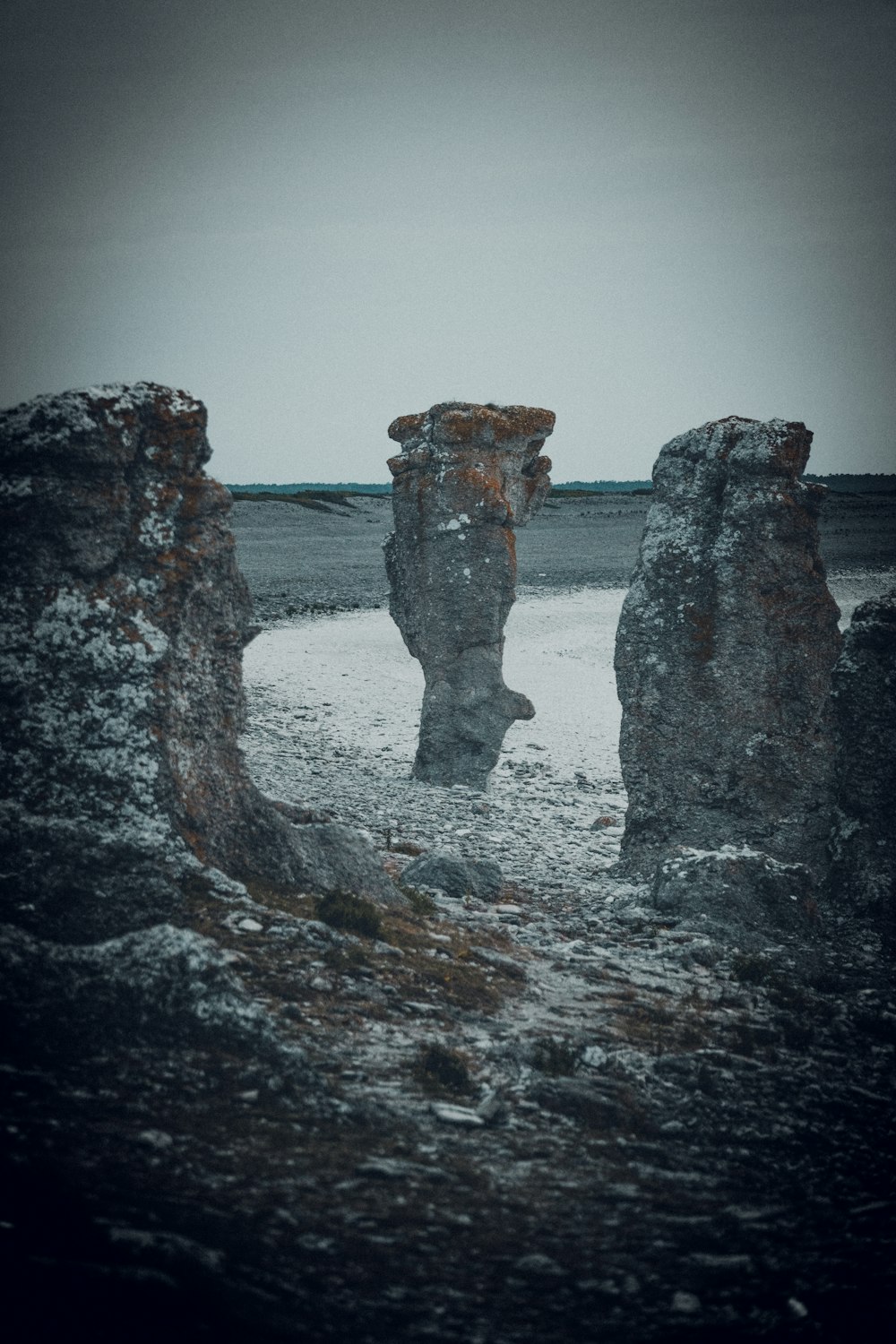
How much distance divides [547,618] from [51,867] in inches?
1136

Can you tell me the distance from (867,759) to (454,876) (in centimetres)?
500

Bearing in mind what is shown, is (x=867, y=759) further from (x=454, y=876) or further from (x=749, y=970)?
(x=454, y=876)

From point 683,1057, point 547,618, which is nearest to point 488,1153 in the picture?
point 683,1057

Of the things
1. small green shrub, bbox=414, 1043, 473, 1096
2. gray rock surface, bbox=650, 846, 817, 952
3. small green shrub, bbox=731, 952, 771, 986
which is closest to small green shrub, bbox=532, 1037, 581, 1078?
small green shrub, bbox=414, 1043, 473, 1096

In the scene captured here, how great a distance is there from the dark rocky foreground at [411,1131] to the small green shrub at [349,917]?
29 millimetres

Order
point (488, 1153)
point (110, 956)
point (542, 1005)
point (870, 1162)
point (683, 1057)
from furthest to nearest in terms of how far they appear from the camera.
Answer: point (542, 1005) → point (683, 1057) → point (110, 956) → point (870, 1162) → point (488, 1153)

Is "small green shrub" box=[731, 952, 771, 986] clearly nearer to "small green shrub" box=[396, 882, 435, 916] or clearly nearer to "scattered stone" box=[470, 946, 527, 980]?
"scattered stone" box=[470, 946, 527, 980]

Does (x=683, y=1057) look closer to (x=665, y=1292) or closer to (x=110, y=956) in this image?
(x=665, y=1292)

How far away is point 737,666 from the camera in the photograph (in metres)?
12.0

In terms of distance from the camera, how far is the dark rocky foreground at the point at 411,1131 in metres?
4.16

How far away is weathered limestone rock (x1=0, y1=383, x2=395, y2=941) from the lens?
23.6 ft

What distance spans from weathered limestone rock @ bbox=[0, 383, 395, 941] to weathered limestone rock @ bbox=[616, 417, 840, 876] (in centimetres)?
510

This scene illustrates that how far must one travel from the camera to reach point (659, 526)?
12594 millimetres

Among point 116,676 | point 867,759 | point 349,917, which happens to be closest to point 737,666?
point 867,759
